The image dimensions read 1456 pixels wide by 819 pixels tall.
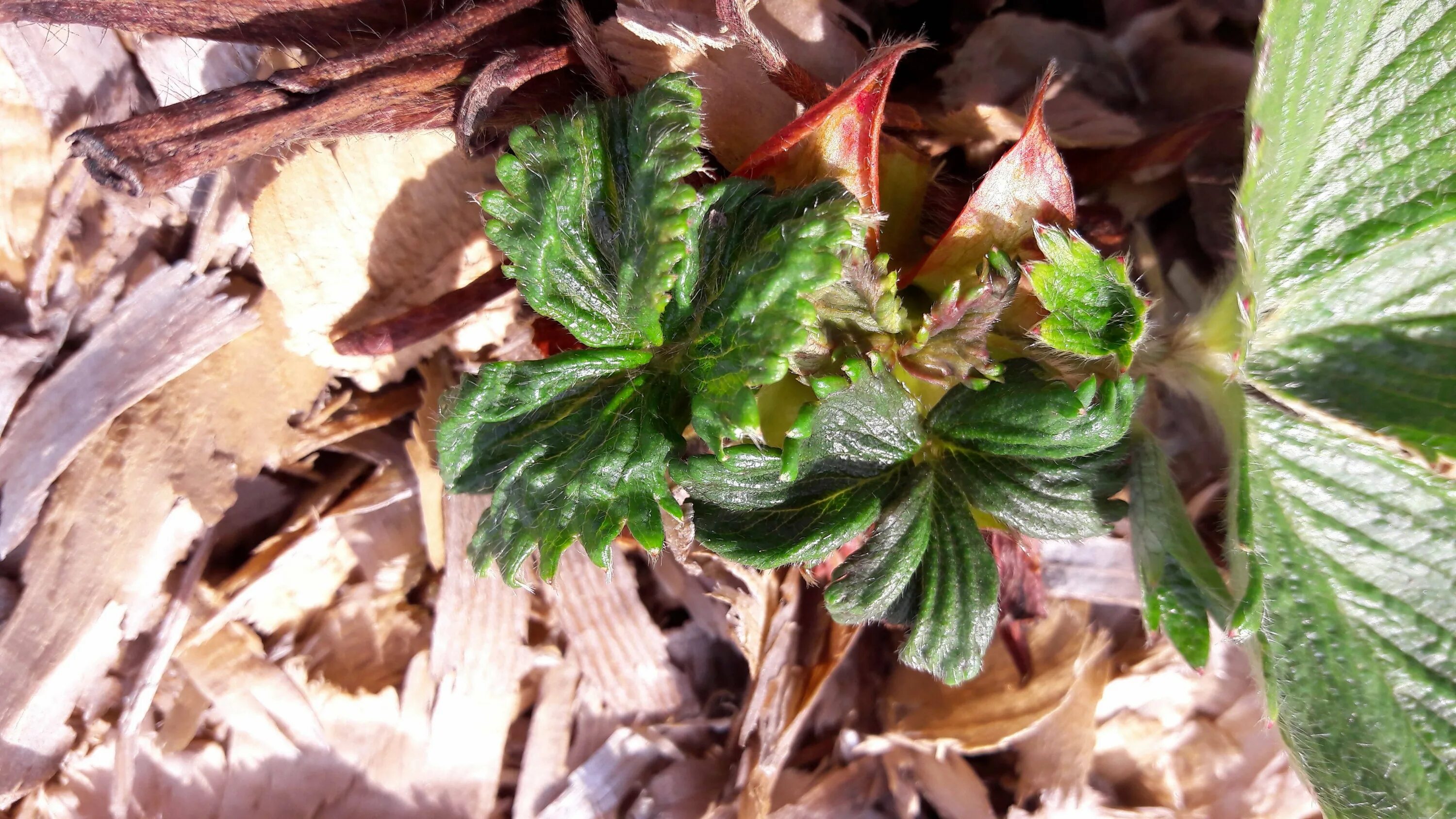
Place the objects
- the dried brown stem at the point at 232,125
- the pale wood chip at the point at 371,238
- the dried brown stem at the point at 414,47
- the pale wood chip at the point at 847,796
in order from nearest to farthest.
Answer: the dried brown stem at the point at 232,125
the dried brown stem at the point at 414,47
the pale wood chip at the point at 371,238
the pale wood chip at the point at 847,796

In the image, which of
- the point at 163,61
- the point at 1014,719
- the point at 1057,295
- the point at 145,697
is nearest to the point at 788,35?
the point at 1057,295

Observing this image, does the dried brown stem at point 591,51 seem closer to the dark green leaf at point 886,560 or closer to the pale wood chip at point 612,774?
the dark green leaf at point 886,560

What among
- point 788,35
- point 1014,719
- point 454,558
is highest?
point 788,35

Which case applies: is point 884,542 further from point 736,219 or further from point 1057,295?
point 736,219

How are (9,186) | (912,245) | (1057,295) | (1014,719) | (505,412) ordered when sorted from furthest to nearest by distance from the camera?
1. (1014,719)
2. (9,186)
3. (912,245)
4. (505,412)
5. (1057,295)

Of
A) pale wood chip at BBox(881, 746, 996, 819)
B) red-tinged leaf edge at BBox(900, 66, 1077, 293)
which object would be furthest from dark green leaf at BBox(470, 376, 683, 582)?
pale wood chip at BBox(881, 746, 996, 819)

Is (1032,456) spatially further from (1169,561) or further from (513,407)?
(513,407)

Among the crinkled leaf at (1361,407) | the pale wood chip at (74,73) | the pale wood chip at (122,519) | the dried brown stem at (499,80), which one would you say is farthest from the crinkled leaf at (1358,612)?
the pale wood chip at (74,73)
